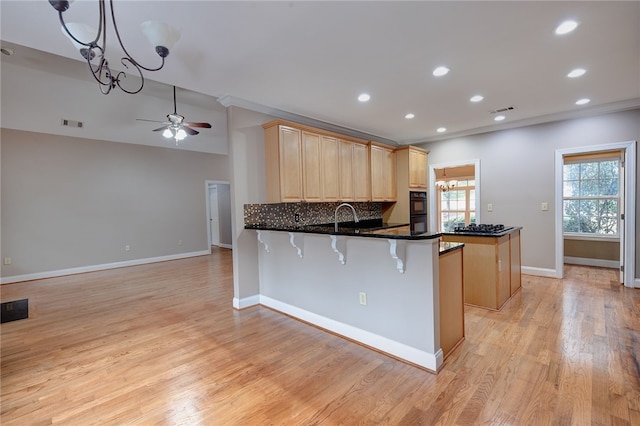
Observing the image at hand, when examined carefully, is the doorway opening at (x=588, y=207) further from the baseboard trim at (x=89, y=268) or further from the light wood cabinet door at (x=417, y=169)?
the baseboard trim at (x=89, y=268)

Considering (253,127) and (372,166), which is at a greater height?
(253,127)

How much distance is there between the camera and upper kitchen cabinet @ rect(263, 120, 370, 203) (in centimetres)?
361

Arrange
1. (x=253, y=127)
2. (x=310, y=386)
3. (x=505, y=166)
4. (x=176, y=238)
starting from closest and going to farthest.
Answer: (x=310, y=386) → (x=253, y=127) → (x=505, y=166) → (x=176, y=238)

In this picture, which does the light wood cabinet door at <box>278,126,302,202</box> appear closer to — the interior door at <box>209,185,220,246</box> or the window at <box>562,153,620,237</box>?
the window at <box>562,153,620,237</box>

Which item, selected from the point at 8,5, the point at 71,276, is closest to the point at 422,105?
the point at 8,5

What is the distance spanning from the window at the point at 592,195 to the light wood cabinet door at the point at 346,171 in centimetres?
381

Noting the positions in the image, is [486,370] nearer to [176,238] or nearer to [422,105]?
[422,105]

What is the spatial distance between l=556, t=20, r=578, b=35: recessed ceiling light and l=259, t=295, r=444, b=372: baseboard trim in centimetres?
261

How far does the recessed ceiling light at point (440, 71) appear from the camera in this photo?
2768 mm

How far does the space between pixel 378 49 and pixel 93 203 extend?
21.7 feet

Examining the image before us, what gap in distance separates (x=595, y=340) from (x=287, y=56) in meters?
3.72

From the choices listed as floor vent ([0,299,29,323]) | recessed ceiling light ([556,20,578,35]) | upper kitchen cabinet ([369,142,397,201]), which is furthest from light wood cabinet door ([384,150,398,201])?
floor vent ([0,299,29,323])

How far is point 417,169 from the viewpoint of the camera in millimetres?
5602

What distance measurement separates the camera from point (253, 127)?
367 cm
